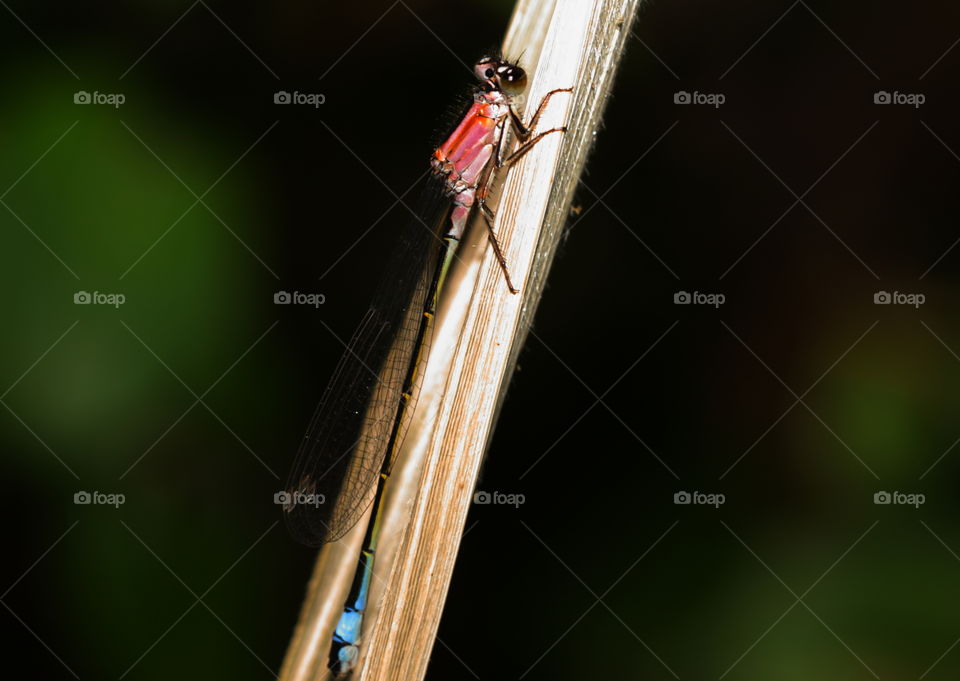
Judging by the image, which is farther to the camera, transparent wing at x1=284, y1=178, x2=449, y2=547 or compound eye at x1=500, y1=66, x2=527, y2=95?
transparent wing at x1=284, y1=178, x2=449, y2=547

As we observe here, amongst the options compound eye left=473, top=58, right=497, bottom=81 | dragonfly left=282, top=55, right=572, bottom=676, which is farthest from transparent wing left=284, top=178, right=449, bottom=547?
compound eye left=473, top=58, right=497, bottom=81

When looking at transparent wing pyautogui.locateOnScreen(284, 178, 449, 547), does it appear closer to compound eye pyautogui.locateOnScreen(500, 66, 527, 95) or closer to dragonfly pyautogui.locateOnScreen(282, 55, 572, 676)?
dragonfly pyautogui.locateOnScreen(282, 55, 572, 676)

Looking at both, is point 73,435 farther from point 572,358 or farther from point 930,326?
point 930,326

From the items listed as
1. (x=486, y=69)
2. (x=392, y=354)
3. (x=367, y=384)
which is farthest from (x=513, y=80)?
(x=367, y=384)

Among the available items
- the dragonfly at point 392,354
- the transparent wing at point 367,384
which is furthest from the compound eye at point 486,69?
the transparent wing at point 367,384

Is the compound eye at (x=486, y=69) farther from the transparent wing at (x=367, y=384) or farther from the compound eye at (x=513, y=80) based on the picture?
the transparent wing at (x=367, y=384)

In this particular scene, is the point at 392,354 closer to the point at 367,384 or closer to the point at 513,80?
the point at 367,384

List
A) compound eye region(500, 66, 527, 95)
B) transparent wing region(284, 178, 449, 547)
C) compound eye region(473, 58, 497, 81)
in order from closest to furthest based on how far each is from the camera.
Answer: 1. compound eye region(500, 66, 527, 95)
2. compound eye region(473, 58, 497, 81)
3. transparent wing region(284, 178, 449, 547)
